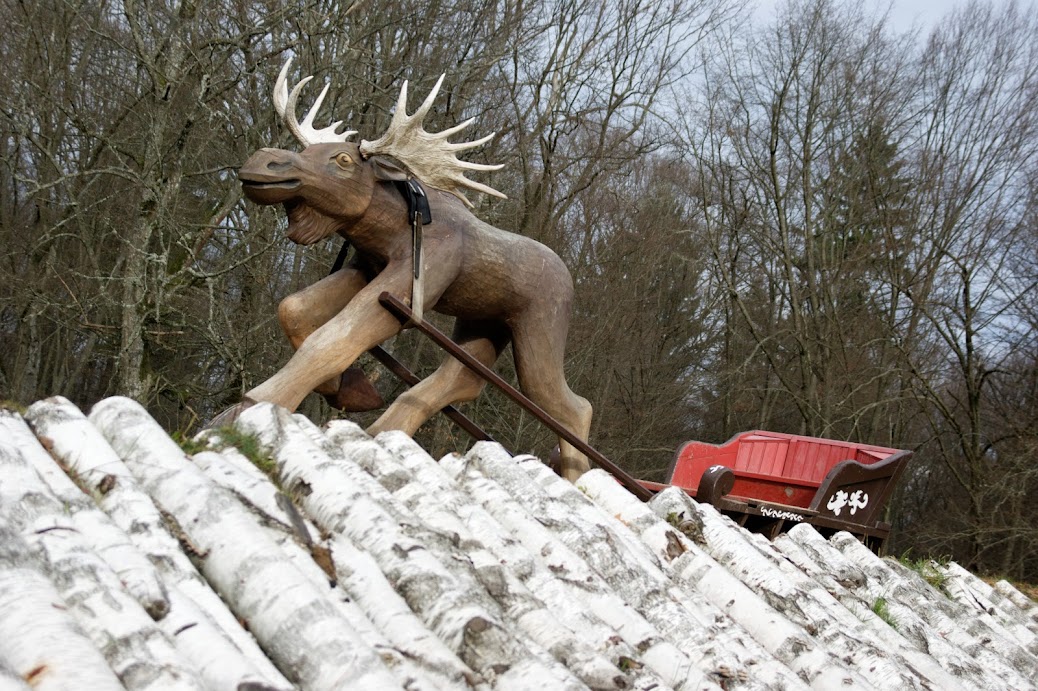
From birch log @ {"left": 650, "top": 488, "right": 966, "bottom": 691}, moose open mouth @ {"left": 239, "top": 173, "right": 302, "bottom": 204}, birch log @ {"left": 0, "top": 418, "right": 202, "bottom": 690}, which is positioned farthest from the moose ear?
birch log @ {"left": 0, "top": 418, "right": 202, "bottom": 690}

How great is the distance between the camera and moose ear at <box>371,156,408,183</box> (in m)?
4.95

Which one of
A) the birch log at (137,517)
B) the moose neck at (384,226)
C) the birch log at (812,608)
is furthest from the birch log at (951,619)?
the birch log at (137,517)

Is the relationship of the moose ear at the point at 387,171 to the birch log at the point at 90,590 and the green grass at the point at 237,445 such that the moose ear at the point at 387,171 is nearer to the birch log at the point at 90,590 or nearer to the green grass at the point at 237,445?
the green grass at the point at 237,445

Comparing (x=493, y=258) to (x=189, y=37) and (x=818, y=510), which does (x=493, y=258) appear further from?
(x=189, y=37)

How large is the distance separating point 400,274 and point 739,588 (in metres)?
1.93

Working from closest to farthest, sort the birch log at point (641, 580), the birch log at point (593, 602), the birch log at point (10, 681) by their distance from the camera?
the birch log at point (10, 681) < the birch log at point (593, 602) < the birch log at point (641, 580)

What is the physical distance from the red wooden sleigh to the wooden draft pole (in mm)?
1048

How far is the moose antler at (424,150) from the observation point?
5.02 metres

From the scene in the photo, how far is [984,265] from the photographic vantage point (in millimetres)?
18578

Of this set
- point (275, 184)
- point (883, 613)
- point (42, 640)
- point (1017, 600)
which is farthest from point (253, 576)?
point (1017, 600)

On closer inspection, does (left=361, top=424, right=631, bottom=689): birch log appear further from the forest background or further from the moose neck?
the forest background

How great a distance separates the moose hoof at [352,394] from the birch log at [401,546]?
125 cm

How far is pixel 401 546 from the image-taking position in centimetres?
310

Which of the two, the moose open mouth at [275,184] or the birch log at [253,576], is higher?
the moose open mouth at [275,184]
